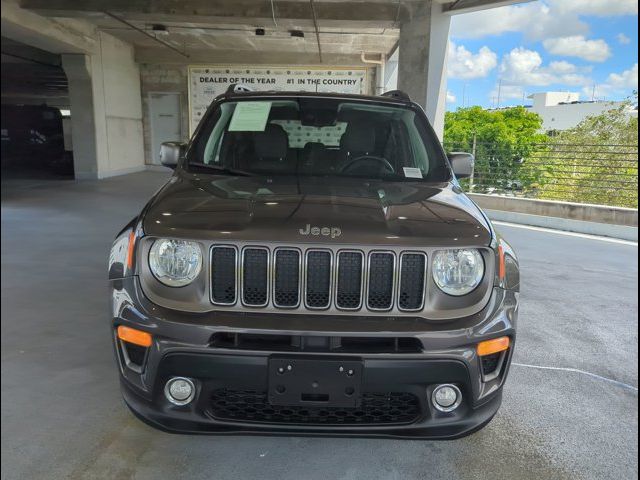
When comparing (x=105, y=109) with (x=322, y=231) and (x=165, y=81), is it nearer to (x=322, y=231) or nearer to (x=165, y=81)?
(x=165, y=81)

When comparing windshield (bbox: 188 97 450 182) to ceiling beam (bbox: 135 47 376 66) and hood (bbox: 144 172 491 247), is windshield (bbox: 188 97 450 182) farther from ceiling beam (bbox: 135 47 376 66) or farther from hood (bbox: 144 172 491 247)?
ceiling beam (bbox: 135 47 376 66)

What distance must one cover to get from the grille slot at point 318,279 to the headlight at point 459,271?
1.35ft

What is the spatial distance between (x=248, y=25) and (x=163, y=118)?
7296 millimetres

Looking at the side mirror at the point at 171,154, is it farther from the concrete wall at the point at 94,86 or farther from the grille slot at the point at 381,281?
the concrete wall at the point at 94,86

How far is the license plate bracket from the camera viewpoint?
1.67 m

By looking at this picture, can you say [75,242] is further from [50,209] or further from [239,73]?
[239,73]

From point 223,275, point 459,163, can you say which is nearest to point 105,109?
point 459,163

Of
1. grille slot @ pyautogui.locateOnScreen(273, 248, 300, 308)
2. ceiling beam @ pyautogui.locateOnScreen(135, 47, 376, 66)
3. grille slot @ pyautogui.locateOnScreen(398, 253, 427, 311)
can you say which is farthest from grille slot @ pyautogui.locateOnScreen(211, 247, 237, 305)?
ceiling beam @ pyautogui.locateOnScreen(135, 47, 376, 66)

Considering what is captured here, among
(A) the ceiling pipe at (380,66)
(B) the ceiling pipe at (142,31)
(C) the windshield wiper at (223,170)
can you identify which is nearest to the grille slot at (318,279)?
(C) the windshield wiper at (223,170)

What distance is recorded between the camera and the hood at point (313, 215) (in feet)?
5.79

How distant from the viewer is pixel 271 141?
112 inches

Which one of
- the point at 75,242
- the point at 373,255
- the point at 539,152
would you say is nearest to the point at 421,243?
the point at 373,255

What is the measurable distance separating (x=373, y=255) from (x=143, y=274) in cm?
87

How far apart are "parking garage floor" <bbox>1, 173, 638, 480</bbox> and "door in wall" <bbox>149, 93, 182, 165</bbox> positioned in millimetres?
13982
